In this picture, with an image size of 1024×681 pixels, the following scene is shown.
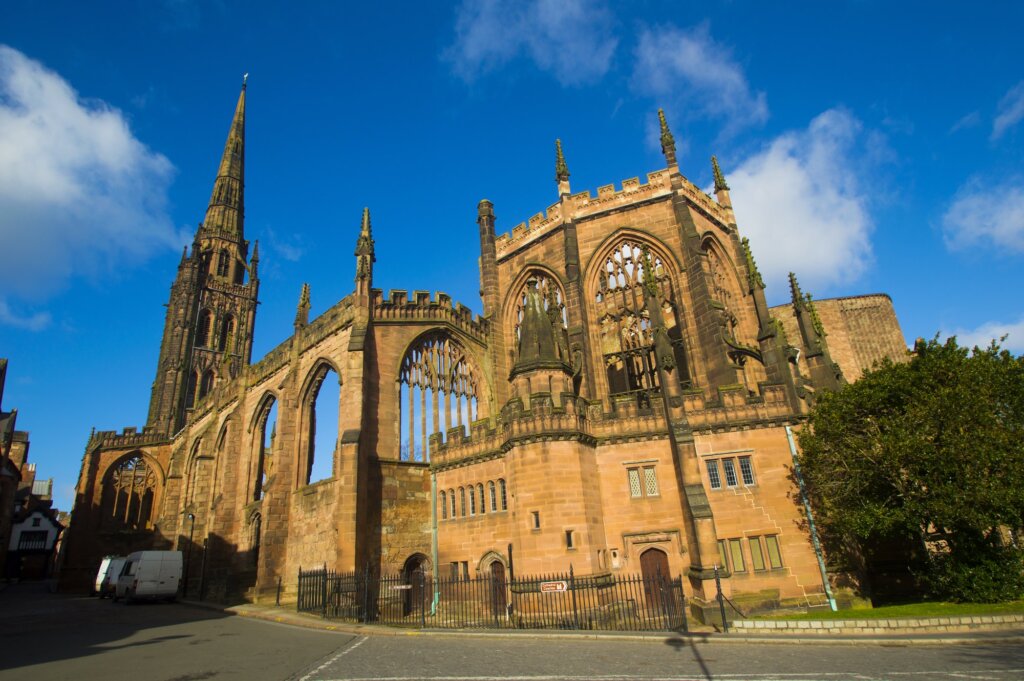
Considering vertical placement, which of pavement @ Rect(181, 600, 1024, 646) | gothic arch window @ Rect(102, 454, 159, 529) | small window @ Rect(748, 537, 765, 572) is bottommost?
pavement @ Rect(181, 600, 1024, 646)

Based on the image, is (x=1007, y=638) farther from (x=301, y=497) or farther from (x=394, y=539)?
(x=301, y=497)

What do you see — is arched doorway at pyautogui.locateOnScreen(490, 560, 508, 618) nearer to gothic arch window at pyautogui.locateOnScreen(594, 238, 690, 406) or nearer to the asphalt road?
the asphalt road

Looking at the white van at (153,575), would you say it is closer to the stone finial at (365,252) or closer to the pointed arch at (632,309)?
the stone finial at (365,252)

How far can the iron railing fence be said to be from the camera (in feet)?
54.5

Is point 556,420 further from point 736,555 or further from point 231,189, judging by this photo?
point 231,189

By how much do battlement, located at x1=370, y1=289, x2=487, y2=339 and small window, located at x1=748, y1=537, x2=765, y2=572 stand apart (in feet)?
53.9

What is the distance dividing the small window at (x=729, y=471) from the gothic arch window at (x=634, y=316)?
19.1 ft

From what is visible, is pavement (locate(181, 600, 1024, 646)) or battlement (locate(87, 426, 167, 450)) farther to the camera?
battlement (locate(87, 426, 167, 450))

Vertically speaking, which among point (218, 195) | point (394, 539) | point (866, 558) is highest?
point (218, 195)

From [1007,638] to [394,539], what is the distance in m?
19.3

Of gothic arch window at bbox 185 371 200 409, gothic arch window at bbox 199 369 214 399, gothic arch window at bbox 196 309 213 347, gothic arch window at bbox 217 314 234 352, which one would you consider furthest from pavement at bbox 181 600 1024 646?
gothic arch window at bbox 196 309 213 347

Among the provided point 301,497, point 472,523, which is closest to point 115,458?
point 301,497

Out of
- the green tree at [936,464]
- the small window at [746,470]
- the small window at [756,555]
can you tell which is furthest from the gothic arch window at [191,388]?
the green tree at [936,464]

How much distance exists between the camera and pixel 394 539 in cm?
2327
